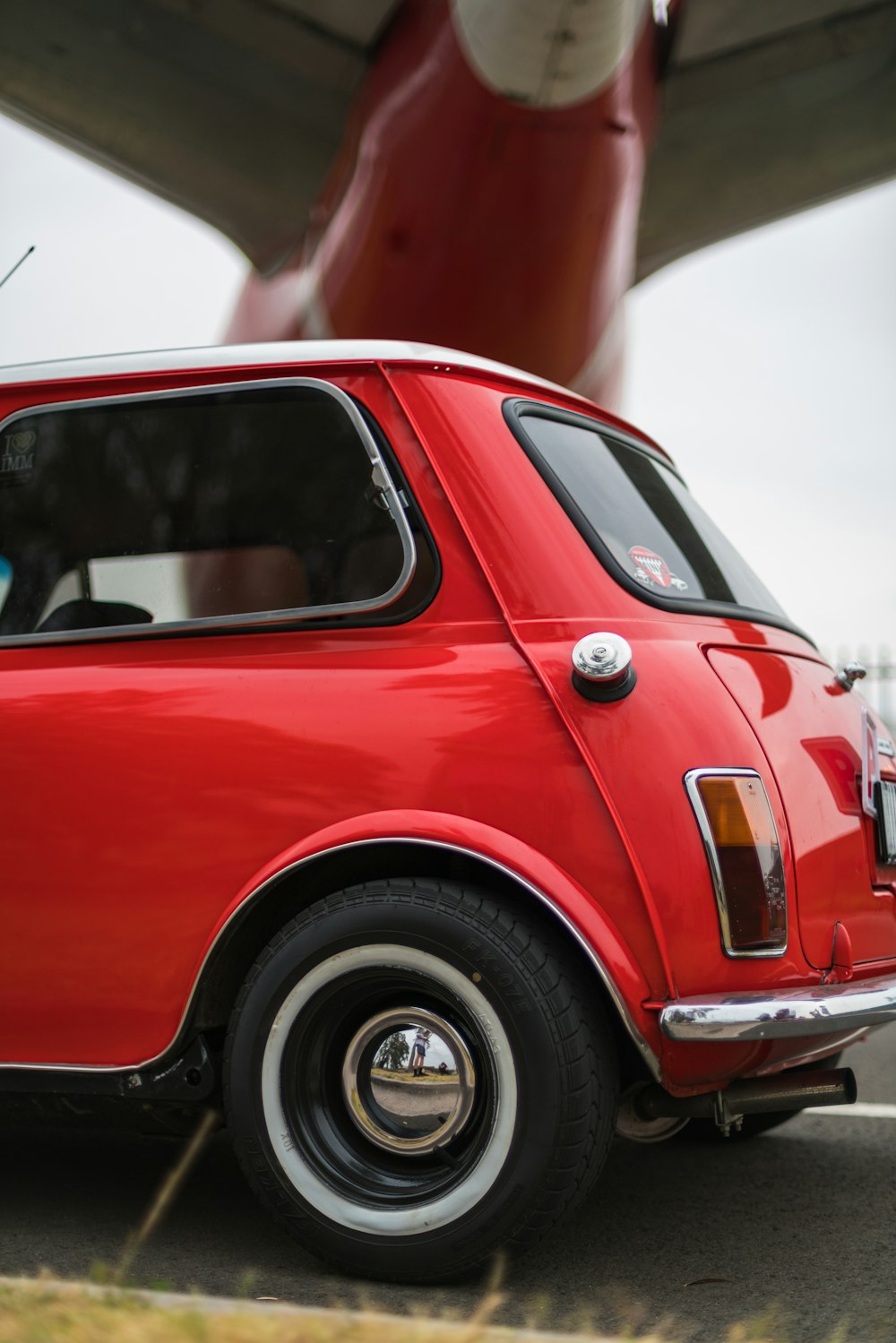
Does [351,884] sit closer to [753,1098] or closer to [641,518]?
[753,1098]

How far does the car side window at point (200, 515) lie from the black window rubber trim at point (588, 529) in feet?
1.00

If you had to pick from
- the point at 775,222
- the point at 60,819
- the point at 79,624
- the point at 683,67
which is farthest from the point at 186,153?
the point at 60,819

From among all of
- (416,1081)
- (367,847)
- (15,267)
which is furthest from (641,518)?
(15,267)

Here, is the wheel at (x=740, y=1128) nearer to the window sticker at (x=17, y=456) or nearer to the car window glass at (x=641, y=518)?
the car window glass at (x=641, y=518)

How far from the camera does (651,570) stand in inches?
113

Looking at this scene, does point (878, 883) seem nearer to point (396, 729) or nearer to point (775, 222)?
point (396, 729)

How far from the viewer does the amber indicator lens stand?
2.43m

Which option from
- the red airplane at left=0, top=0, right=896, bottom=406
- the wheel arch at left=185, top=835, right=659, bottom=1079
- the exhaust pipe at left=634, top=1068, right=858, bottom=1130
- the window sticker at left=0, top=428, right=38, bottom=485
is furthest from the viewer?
the red airplane at left=0, top=0, right=896, bottom=406

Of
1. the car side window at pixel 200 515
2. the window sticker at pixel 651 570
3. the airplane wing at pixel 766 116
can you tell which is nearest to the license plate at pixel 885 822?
the window sticker at pixel 651 570

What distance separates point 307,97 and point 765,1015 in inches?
281

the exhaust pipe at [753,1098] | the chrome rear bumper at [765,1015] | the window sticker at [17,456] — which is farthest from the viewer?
the window sticker at [17,456]

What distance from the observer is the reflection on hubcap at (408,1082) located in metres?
2.49

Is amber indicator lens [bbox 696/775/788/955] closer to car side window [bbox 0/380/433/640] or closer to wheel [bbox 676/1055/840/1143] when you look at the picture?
car side window [bbox 0/380/433/640]

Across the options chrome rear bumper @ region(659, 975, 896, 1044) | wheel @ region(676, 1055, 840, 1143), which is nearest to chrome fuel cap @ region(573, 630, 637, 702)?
chrome rear bumper @ region(659, 975, 896, 1044)
